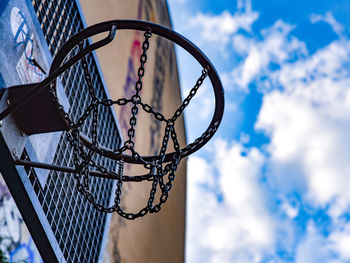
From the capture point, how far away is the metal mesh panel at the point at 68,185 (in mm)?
2418

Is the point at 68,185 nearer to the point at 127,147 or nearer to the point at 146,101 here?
the point at 127,147

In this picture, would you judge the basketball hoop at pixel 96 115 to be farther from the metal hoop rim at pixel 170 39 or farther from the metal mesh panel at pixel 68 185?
the metal mesh panel at pixel 68 185

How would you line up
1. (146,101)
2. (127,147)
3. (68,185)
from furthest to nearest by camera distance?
(146,101)
(68,185)
(127,147)

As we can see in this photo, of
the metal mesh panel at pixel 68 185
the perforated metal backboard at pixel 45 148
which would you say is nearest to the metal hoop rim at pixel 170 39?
the perforated metal backboard at pixel 45 148

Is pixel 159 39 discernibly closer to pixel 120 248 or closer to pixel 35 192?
pixel 120 248

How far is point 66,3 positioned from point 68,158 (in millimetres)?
987

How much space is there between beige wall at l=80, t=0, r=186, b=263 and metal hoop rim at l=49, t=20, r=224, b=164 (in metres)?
1.97

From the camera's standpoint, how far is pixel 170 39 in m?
2.32

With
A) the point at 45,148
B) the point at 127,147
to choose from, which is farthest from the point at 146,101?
the point at 127,147

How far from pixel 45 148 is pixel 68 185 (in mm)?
382

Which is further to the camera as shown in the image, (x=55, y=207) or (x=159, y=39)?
(x=159, y=39)

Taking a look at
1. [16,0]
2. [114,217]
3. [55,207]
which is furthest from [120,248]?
[16,0]

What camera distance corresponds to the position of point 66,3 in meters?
2.79

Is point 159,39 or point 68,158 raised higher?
point 159,39
